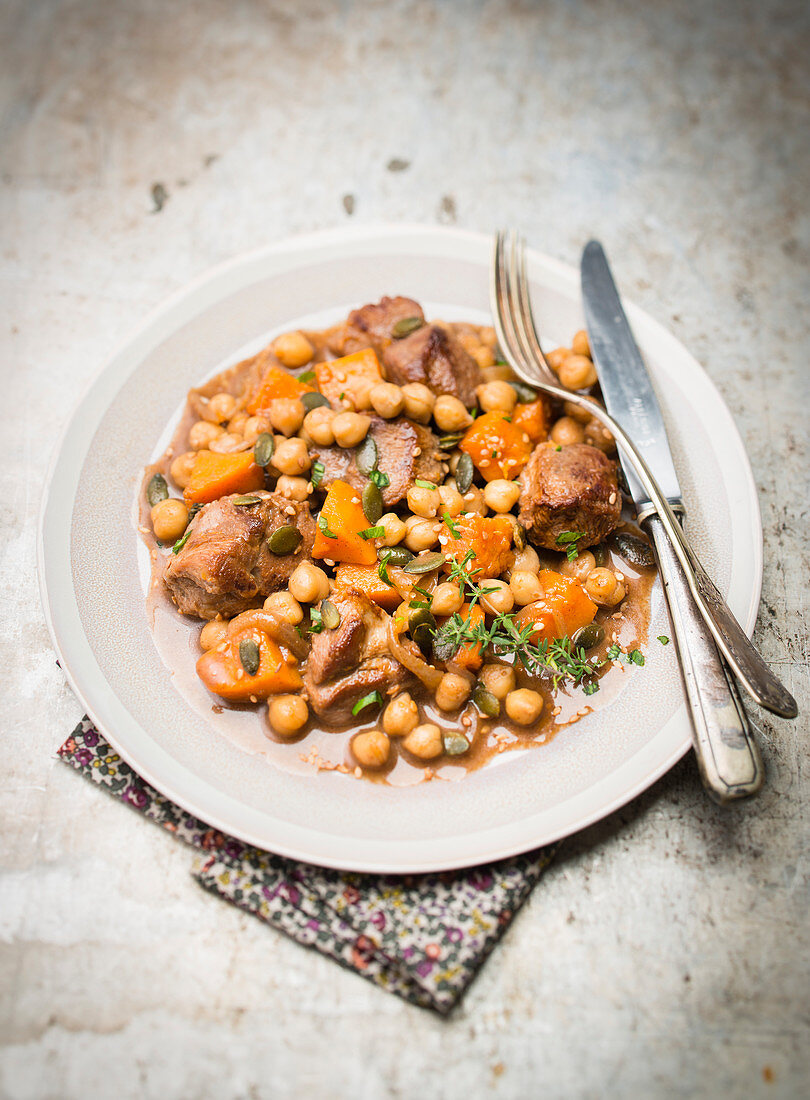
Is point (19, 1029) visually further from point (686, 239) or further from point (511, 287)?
point (686, 239)

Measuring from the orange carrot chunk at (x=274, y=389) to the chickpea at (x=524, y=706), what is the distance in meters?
1.57

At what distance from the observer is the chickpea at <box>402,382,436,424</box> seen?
3430mm

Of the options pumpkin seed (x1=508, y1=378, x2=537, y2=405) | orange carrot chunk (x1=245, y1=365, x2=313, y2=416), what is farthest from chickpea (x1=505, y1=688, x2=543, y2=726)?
orange carrot chunk (x1=245, y1=365, x2=313, y2=416)

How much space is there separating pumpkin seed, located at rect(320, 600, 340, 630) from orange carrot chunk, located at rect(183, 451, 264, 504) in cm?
68

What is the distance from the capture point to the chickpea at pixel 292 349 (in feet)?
12.1

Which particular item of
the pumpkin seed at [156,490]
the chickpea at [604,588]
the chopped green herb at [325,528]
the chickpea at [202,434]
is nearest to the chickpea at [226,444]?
the chickpea at [202,434]

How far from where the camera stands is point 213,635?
10.1ft

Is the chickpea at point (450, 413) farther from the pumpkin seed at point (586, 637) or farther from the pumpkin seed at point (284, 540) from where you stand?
the pumpkin seed at point (586, 637)

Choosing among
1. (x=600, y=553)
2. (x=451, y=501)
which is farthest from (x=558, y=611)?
(x=451, y=501)

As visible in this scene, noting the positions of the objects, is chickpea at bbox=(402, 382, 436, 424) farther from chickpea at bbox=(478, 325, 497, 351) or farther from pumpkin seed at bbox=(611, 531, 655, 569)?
pumpkin seed at bbox=(611, 531, 655, 569)

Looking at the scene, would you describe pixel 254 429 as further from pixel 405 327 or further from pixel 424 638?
pixel 424 638

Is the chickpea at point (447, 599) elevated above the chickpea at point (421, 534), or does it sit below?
below

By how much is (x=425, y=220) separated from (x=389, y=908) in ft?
12.3

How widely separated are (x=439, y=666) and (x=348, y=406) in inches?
47.9
